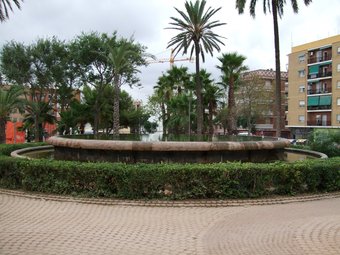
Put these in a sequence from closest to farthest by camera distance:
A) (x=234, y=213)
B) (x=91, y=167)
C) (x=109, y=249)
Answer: (x=109, y=249) < (x=234, y=213) < (x=91, y=167)

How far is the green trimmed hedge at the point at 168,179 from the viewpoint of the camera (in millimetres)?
9414

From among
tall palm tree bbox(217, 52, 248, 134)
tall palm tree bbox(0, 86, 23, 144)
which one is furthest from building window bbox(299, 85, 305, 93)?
tall palm tree bbox(0, 86, 23, 144)

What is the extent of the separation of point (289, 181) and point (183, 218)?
3.94 meters

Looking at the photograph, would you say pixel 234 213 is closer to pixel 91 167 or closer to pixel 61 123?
pixel 91 167

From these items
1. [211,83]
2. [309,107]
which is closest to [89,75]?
[211,83]

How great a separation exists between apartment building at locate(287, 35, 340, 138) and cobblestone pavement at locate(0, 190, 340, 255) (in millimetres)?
51621

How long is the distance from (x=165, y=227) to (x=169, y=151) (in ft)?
17.9

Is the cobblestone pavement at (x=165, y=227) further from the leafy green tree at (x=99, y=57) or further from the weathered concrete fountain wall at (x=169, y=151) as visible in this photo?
the leafy green tree at (x=99, y=57)

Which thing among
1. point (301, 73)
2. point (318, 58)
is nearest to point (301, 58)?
point (301, 73)

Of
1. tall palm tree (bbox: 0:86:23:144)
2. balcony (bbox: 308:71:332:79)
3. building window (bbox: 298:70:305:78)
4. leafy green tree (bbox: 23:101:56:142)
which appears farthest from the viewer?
building window (bbox: 298:70:305:78)

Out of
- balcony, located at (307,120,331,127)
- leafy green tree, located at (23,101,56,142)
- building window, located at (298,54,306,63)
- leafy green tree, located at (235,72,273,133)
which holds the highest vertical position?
building window, located at (298,54,306,63)

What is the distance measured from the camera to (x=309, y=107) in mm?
62344

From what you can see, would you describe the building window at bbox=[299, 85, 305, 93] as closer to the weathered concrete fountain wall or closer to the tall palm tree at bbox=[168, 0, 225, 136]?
the tall palm tree at bbox=[168, 0, 225, 136]

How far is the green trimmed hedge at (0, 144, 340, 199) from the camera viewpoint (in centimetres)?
941
